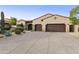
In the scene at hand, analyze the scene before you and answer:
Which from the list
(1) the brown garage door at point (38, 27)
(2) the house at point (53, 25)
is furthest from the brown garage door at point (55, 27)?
(1) the brown garage door at point (38, 27)

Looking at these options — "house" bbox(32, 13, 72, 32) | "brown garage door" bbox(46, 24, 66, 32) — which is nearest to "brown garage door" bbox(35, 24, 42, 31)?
"house" bbox(32, 13, 72, 32)

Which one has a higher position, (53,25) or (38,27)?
(53,25)

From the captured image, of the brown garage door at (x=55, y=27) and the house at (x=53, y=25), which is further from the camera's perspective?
the brown garage door at (x=55, y=27)

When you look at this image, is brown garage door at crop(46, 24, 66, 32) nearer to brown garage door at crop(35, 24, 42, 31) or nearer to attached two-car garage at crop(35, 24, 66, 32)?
attached two-car garage at crop(35, 24, 66, 32)

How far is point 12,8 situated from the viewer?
10.5m

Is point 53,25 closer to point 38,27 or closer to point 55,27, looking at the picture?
point 55,27

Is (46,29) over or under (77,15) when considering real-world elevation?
under

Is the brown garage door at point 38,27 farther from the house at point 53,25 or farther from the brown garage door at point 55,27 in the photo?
the brown garage door at point 55,27

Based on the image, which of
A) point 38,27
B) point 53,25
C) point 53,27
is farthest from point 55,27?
point 38,27

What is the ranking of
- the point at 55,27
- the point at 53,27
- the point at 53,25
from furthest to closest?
the point at 53,27, the point at 55,27, the point at 53,25

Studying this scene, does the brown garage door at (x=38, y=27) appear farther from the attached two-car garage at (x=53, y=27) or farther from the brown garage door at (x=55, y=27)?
the brown garage door at (x=55, y=27)
